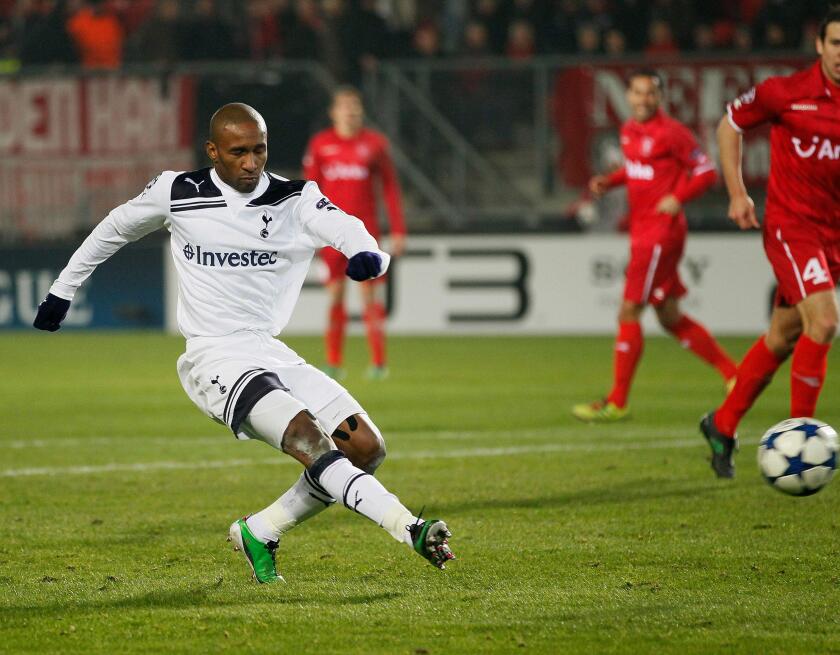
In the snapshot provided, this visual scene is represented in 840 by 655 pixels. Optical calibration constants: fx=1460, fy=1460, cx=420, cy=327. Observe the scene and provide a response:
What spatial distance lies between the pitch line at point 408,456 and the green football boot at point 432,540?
361 cm

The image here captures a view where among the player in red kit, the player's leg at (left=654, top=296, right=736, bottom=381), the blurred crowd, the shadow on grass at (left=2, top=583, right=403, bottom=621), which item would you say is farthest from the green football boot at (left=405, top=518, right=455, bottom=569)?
the blurred crowd

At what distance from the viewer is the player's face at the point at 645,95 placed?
964 cm

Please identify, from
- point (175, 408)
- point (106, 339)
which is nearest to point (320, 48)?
point (106, 339)

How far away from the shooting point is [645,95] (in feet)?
31.7

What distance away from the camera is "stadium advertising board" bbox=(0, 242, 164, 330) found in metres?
17.9

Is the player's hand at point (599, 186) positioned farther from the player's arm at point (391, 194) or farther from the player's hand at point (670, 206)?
the player's arm at point (391, 194)

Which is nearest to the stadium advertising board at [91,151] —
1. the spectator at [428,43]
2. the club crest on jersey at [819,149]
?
the spectator at [428,43]

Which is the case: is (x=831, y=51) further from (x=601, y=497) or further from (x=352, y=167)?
(x=352, y=167)

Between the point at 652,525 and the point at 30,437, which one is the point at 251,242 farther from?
the point at 30,437

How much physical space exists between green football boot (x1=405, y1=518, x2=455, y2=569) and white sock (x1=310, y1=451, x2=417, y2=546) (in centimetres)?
6

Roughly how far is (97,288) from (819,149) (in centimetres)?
1288

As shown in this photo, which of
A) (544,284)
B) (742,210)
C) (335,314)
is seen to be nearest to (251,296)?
(742,210)

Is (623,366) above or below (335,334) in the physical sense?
above

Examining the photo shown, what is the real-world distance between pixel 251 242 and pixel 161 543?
53.3 inches
